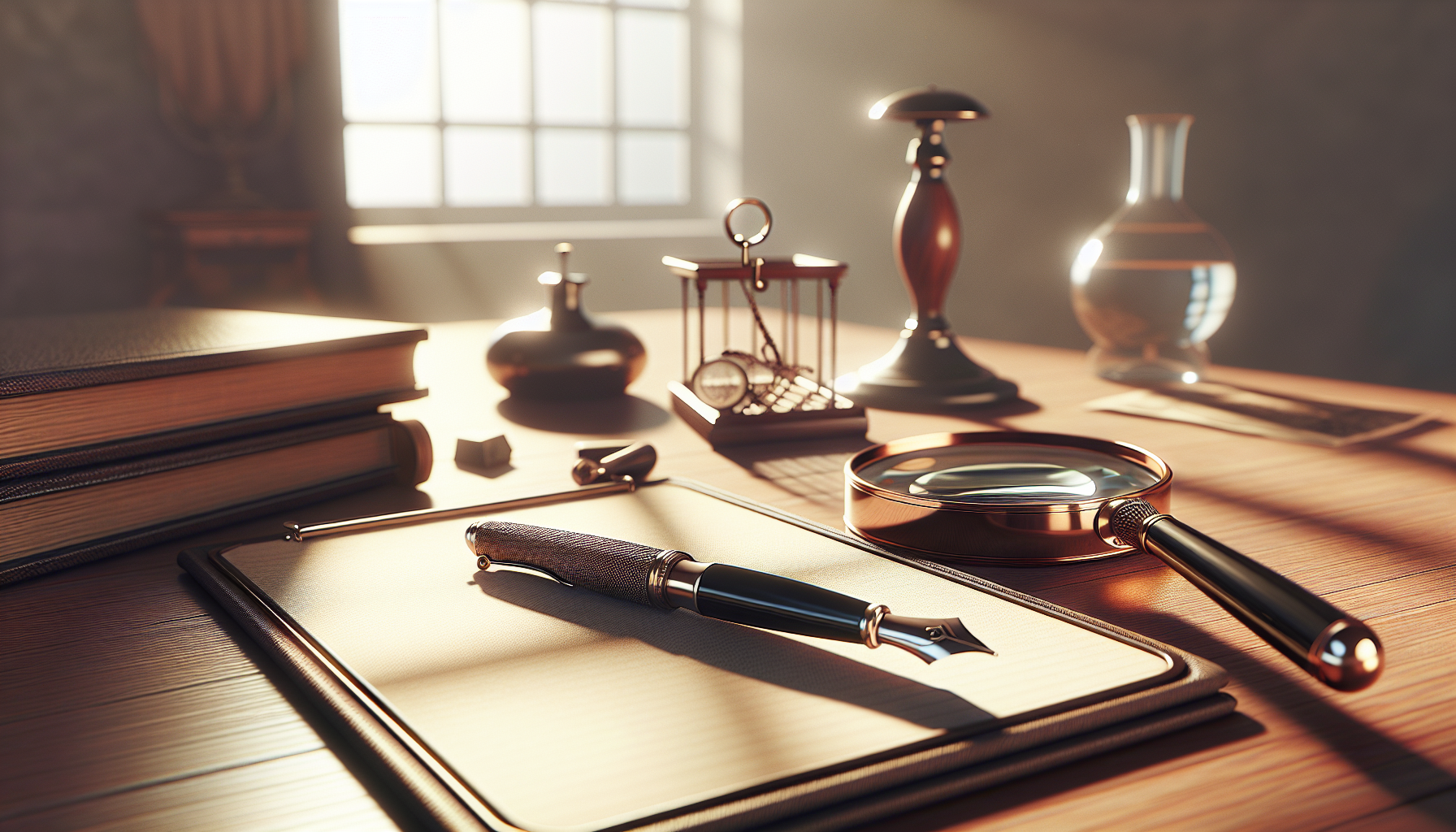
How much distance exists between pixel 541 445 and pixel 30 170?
4.85 m

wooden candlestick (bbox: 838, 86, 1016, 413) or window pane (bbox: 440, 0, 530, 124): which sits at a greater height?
window pane (bbox: 440, 0, 530, 124)

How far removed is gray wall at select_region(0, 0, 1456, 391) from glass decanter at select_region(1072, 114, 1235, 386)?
142 centimetres

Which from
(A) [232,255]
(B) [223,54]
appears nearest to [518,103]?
(B) [223,54]

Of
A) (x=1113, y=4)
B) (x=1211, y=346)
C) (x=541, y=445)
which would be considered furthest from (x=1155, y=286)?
(x=1113, y=4)

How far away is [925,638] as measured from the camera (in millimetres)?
376

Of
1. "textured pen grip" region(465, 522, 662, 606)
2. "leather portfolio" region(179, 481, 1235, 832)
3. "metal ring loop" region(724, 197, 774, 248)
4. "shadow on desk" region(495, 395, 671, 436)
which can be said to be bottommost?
"shadow on desk" region(495, 395, 671, 436)

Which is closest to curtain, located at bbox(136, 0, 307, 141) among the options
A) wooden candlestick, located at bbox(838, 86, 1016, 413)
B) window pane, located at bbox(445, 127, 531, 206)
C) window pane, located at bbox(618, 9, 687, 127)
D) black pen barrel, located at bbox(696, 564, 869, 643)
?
window pane, located at bbox(445, 127, 531, 206)

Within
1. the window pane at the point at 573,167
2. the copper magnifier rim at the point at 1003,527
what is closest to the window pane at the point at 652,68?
the window pane at the point at 573,167

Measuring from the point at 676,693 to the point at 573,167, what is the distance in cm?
561

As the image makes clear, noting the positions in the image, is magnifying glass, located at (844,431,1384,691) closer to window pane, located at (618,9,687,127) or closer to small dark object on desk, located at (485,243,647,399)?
small dark object on desk, located at (485,243,647,399)

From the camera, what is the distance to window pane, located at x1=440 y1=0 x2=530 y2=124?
5367mm

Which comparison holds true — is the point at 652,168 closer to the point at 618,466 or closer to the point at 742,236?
the point at 742,236

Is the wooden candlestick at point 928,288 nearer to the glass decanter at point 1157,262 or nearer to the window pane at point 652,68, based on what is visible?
the glass decanter at point 1157,262

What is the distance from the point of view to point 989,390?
3.56ft
